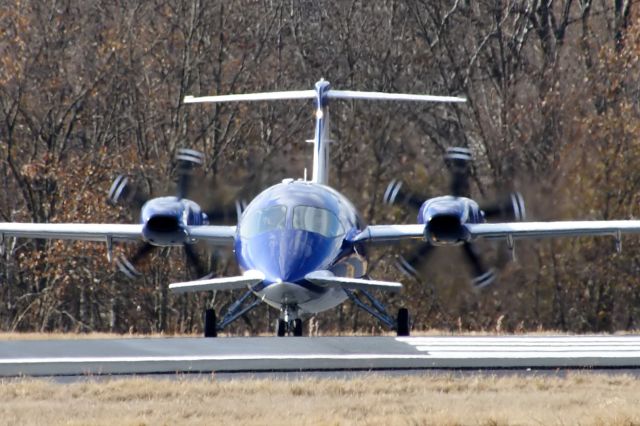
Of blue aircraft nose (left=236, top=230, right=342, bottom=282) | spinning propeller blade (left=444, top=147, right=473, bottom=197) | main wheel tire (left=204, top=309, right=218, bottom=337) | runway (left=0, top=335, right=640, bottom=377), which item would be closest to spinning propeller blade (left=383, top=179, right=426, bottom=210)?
spinning propeller blade (left=444, top=147, right=473, bottom=197)

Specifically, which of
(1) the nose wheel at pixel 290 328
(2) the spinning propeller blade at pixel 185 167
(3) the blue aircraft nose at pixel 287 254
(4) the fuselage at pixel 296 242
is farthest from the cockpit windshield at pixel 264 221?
(2) the spinning propeller blade at pixel 185 167

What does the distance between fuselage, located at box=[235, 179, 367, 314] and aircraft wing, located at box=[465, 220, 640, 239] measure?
2.74 metres

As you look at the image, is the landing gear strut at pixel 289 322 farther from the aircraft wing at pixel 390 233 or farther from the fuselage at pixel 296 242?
the aircraft wing at pixel 390 233

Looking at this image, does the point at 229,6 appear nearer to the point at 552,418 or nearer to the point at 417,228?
the point at 417,228

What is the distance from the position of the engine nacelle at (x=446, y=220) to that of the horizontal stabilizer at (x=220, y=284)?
3.52 metres

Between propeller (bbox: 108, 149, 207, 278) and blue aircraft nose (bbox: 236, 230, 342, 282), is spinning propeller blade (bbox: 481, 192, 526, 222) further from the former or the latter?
propeller (bbox: 108, 149, 207, 278)

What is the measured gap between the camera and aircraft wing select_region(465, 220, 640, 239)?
2630 centimetres

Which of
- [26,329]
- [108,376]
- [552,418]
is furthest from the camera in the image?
[26,329]

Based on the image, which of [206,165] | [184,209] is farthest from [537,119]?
[184,209]

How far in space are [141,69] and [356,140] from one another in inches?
277

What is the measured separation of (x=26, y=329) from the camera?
41.0 metres

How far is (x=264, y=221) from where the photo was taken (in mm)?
24250

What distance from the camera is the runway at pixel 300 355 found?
1591cm

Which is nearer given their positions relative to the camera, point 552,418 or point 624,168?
point 552,418
